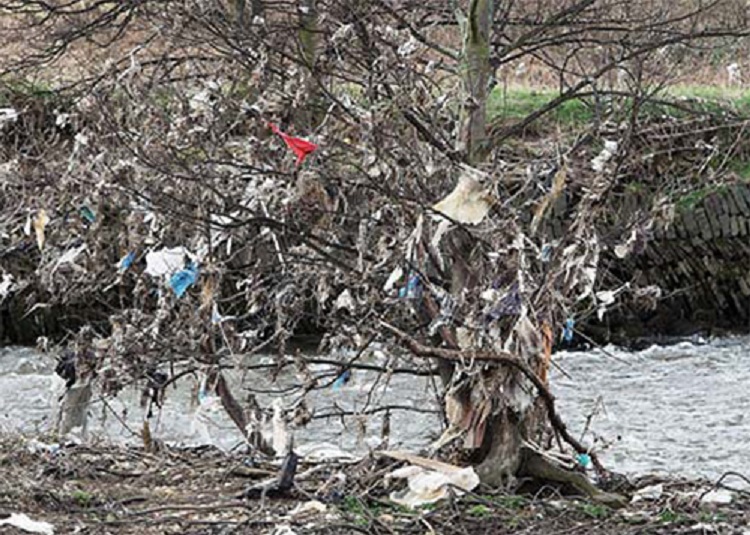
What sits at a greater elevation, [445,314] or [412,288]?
[412,288]

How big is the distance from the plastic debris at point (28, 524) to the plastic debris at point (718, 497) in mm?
2581

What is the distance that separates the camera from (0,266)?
9.74 metres

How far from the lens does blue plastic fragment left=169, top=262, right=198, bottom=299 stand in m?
6.55

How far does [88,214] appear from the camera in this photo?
7125mm

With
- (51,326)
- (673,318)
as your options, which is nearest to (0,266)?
(51,326)

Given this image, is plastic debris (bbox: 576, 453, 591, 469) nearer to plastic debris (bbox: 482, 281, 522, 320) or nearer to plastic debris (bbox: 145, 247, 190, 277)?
plastic debris (bbox: 482, 281, 522, 320)

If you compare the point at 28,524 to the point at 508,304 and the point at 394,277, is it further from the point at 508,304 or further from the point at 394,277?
the point at 508,304

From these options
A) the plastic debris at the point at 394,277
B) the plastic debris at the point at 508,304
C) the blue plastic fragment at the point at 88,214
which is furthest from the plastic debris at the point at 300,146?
the blue plastic fragment at the point at 88,214

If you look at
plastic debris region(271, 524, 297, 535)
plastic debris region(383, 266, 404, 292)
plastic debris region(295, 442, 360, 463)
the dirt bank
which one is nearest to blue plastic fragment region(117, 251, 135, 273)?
the dirt bank

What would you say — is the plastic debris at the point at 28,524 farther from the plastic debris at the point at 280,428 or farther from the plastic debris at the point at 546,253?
the plastic debris at the point at 546,253

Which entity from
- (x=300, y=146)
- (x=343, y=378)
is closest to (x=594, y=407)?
(x=343, y=378)

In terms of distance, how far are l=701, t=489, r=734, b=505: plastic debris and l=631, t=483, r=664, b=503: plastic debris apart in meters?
0.19

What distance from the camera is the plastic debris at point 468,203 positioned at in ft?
18.7

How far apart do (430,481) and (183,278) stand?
62.5 inches
